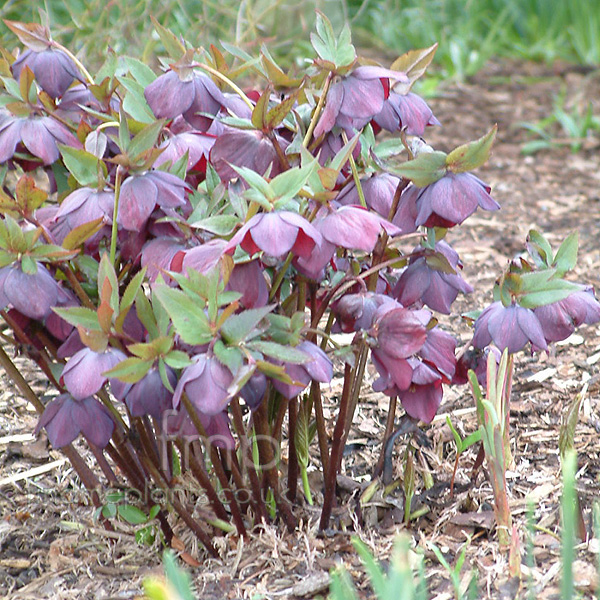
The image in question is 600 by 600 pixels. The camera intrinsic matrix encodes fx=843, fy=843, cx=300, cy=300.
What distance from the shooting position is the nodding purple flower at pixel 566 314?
94cm

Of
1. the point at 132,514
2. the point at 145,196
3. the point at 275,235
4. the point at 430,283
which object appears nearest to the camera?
the point at 275,235

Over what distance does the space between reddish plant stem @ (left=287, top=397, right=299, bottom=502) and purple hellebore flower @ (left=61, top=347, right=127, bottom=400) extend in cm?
24

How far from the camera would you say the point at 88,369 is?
831 millimetres

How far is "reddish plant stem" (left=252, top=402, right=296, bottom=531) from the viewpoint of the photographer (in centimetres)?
98

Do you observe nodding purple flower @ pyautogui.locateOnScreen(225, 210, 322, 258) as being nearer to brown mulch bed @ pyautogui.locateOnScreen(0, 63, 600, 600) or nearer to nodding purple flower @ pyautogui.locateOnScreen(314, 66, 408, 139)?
nodding purple flower @ pyautogui.locateOnScreen(314, 66, 408, 139)

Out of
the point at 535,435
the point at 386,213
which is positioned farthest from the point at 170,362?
the point at 535,435

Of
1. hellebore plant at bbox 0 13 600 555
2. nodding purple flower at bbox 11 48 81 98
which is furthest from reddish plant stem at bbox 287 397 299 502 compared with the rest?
nodding purple flower at bbox 11 48 81 98

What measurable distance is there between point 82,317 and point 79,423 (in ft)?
0.56

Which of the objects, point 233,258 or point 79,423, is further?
point 79,423

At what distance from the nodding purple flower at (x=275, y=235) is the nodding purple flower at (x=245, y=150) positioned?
0.46 ft

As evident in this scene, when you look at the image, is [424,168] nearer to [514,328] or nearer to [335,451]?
[514,328]

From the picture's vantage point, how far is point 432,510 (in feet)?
3.80

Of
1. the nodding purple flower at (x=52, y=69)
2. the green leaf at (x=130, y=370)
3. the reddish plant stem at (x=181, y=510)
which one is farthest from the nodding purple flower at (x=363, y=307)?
the nodding purple flower at (x=52, y=69)

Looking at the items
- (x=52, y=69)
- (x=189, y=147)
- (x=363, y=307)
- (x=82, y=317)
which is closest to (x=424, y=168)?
(x=363, y=307)
